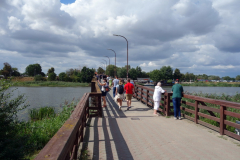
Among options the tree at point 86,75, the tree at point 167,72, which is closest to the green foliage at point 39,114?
the tree at point 86,75

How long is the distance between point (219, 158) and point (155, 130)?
8.59 feet

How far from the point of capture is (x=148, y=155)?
4.65 m

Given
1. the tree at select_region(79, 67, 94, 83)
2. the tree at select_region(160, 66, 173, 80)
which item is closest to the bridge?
the tree at select_region(79, 67, 94, 83)

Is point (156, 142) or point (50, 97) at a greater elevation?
point (156, 142)

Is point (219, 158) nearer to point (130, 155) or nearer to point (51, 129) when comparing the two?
point (130, 155)

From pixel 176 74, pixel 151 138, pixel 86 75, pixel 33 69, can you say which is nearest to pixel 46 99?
pixel 151 138

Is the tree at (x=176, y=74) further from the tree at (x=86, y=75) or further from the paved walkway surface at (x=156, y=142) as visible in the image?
the paved walkway surface at (x=156, y=142)

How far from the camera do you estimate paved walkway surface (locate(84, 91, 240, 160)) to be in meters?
4.70

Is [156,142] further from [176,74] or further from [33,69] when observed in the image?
[33,69]

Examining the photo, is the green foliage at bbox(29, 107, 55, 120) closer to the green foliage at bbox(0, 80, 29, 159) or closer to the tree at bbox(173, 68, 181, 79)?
the green foliage at bbox(0, 80, 29, 159)

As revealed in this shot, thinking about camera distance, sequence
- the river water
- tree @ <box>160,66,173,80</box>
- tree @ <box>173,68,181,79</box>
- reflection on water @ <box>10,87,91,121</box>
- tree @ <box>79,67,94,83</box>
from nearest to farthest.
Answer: reflection on water @ <box>10,87,91,121</box> → the river water → tree @ <box>79,67,94,83</box> → tree @ <box>160,66,173,80</box> → tree @ <box>173,68,181,79</box>

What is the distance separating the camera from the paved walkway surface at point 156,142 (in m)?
4.70

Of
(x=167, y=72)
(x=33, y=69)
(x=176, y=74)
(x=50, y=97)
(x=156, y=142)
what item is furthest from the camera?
(x=33, y=69)

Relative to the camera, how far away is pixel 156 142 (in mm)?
5602
